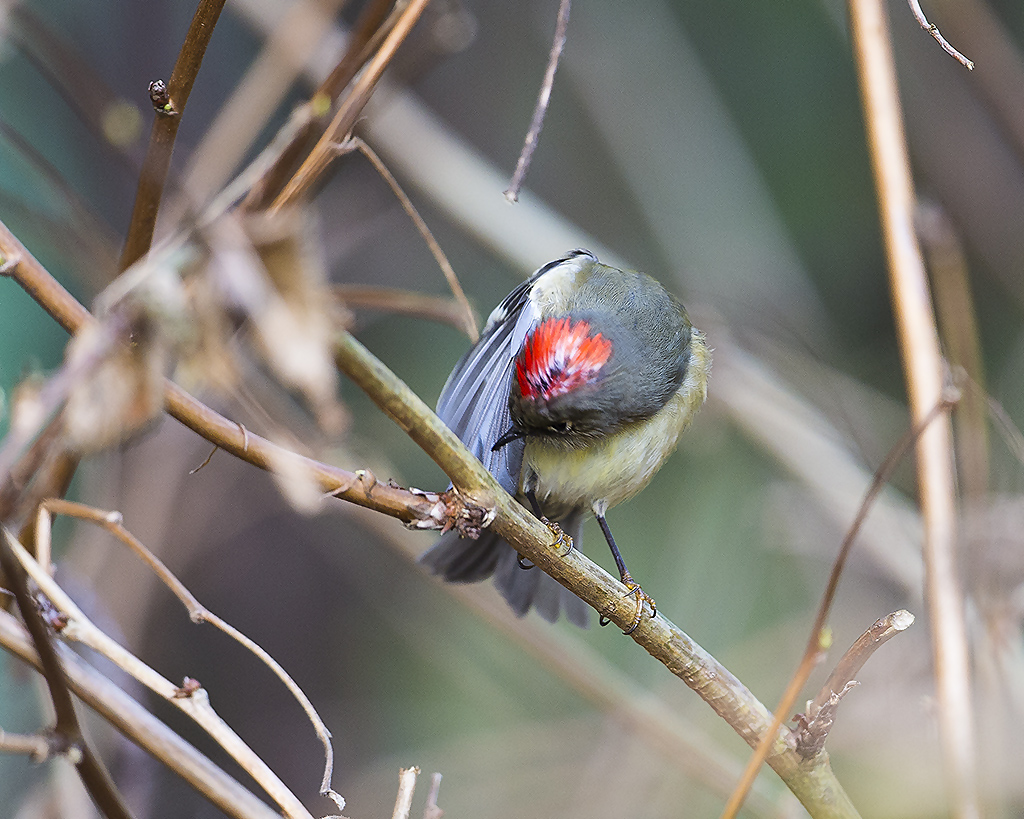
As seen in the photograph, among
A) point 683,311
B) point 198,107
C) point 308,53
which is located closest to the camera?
point 308,53

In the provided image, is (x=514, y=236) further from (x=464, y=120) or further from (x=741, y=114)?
(x=741, y=114)

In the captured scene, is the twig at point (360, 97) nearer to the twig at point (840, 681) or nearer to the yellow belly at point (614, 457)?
the twig at point (840, 681)

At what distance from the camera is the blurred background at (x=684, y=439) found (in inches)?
113

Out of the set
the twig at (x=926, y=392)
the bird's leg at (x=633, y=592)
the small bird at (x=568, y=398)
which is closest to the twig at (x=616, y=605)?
the bird's leg at (x=633, y=592)

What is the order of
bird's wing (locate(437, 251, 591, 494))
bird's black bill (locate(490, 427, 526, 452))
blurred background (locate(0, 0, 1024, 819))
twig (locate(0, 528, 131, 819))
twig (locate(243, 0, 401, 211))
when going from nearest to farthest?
twig (locate(0, 528, 131, 819))
twig (locate(243, 0, 401, 211))
bird's wing (locate(437, 251, 591, 494))
bird's black bill (locate(490, 427, 526, 452))
blurred background (locate(0, 0, 1024, 819))

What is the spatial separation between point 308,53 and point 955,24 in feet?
8.13

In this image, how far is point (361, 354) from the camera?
3.33ft

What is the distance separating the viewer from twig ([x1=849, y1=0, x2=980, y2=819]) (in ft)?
4.58

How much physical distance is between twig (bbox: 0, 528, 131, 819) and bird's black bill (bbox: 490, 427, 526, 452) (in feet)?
4.49

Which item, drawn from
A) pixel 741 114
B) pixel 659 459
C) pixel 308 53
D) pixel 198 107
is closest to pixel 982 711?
pixel 659 459

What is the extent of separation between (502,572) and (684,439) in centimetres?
185

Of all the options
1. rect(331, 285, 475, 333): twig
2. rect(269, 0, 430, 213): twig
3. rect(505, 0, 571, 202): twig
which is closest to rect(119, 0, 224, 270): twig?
rect(269, 0, 430, 213): twig

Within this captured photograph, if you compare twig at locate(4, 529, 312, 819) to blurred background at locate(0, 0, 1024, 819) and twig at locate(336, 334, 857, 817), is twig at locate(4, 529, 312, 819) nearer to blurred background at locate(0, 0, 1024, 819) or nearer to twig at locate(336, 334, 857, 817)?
twig at locate(336, 334, 857, 817)

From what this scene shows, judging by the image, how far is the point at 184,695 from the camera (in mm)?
1312
